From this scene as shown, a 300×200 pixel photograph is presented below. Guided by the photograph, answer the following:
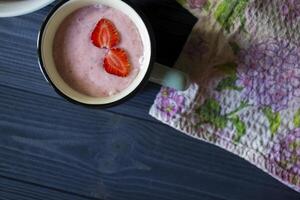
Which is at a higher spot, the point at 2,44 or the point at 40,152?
the point at 2,44

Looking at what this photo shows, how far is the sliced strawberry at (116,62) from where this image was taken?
603 mm

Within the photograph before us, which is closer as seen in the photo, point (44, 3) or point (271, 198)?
point (44, 3)

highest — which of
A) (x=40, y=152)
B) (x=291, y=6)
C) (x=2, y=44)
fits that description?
(x=291, y=6)

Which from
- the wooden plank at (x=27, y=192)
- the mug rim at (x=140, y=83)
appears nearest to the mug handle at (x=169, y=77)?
the mug rim at (x=140, y=83)

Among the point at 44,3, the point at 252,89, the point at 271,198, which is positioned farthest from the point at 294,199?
the point at 44,3

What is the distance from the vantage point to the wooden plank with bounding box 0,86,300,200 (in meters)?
0.66

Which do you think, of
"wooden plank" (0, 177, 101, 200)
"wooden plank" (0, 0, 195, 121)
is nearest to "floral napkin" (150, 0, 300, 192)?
"wooden plank" (0, 0, 195, 121)

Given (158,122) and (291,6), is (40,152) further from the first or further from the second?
(291,6)

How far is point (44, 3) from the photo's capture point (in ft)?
1.86

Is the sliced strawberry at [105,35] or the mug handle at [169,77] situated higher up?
the sliced strawberry at [105,35]

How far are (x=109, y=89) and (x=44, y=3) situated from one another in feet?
0.39

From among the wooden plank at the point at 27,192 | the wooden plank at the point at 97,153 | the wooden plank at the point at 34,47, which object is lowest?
the wooden plank at the point at 27,192

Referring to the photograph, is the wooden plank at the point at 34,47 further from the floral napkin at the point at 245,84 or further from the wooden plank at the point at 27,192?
the wooden plank at the point at 27,192

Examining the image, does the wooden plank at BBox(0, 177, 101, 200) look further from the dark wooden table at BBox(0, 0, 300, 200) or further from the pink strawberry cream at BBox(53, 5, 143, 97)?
the pink strawberry cream at BBox(53, 5, 143, 97)
